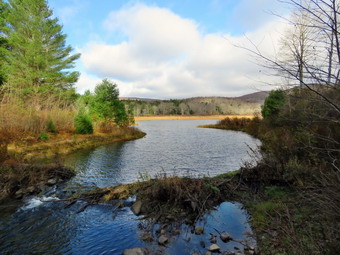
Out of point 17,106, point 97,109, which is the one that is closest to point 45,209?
point 17,106

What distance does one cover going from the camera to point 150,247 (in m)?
5.12

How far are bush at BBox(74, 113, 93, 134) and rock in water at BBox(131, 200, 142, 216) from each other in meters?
18.6

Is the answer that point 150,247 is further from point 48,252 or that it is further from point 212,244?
point 48,252

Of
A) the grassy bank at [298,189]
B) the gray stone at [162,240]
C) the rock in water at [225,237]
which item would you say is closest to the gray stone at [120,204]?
the gray stone at [162,240]

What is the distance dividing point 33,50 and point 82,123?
36.4 ft

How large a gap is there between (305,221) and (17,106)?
20401 mm

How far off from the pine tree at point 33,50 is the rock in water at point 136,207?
74.5 feet

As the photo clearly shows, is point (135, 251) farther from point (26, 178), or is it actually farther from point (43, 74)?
point (43, 74)

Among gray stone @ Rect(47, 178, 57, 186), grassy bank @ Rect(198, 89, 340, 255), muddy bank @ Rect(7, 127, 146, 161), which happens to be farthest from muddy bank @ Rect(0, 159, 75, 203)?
grassy bank @ Rect(198, 89, 340, 255)

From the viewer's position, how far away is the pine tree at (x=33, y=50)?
83.8ft

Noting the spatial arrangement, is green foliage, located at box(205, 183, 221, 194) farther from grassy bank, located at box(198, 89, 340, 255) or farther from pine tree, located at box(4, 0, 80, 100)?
pine tree, located at box(4, 0, 80, 100)

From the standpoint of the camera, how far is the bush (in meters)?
23.6

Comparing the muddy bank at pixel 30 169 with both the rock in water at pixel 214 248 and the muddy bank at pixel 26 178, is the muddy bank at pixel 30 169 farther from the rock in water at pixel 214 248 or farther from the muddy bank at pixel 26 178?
the rock in water at pixel 214 248

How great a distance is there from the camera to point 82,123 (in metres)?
23.8
